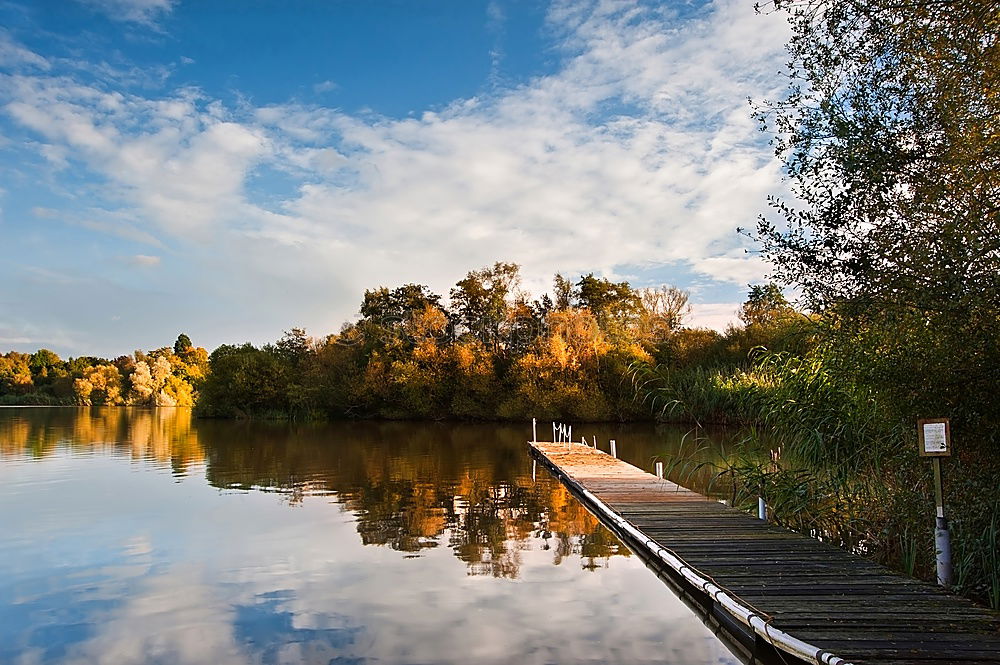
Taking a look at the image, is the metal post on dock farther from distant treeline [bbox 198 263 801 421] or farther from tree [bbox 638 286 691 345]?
tree [bbox 638 286 691 345]

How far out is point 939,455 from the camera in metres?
5.03

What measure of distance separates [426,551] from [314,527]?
87.7 inches

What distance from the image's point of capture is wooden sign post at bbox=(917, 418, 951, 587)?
501cm

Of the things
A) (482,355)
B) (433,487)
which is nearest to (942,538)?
(433,487)

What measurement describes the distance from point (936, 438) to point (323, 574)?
5783 mm

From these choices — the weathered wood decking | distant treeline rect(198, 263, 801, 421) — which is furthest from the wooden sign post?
distant treeline rect(198, 263, 801, 421)

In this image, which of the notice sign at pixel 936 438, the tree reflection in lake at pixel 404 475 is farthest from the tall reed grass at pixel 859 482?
the tree reflection in lake at pixel 404 475

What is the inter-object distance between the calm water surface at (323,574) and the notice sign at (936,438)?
6.57 ft

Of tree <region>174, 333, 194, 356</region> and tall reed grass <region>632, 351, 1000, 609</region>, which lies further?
tree <region>174, 333, 194, 356</region>

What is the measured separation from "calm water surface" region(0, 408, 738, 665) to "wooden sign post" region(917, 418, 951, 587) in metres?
1.67

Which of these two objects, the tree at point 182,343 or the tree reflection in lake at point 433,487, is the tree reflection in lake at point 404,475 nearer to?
the tree reflection in lake at point 433,487

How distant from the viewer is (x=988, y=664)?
3.79m

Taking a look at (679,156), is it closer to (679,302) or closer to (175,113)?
(175,113)

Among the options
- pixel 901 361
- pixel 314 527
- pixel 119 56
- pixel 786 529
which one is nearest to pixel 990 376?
pixel 901 361
